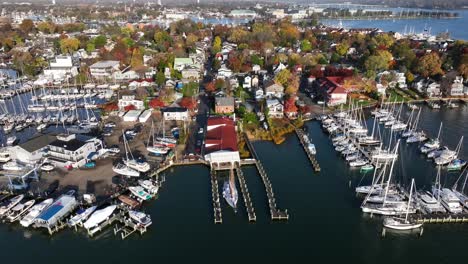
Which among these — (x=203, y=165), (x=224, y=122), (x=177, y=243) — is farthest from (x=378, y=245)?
(x=224, y=122)

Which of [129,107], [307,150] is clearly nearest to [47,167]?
[129,107]

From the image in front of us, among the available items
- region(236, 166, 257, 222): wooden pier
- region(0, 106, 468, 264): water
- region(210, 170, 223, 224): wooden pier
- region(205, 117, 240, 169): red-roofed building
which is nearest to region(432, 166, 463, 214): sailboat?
region(0, 106, 468, 264): water

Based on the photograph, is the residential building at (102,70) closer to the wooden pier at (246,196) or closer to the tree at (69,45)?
the tree at (69,45)

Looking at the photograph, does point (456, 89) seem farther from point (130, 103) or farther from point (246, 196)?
point (130, 103)

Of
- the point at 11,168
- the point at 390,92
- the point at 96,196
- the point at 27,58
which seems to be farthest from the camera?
the point at 27,58

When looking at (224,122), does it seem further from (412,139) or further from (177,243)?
(412,139)

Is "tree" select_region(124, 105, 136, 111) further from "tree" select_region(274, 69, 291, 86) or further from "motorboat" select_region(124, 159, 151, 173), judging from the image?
"tree" select_region(274, 69, 291, 86)

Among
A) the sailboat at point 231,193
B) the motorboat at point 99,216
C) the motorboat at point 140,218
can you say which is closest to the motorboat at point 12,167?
the motorboat at point 99,216
